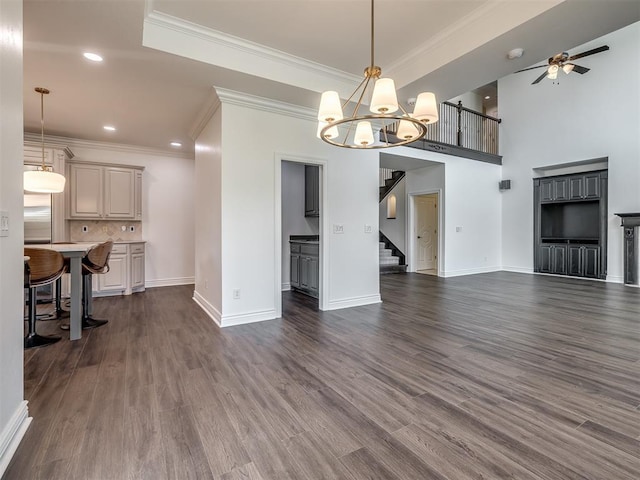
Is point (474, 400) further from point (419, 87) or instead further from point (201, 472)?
point (419, 87)

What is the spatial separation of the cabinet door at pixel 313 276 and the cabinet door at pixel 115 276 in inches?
130

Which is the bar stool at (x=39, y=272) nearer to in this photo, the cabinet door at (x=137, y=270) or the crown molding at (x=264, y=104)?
the crown molding at (x=264, y=104)

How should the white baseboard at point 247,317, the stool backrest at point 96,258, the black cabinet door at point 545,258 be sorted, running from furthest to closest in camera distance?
the black cabinet door at point 545,258
the white baseboard at point 247,317
the stool backrest at point 96,258

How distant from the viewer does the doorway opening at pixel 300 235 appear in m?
5.06

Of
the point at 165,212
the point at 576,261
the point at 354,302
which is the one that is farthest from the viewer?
the point at 576,261

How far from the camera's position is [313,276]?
16.7 feet

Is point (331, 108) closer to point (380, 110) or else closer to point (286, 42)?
point (380, 110)

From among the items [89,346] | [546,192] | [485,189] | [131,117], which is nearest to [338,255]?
[89,346]

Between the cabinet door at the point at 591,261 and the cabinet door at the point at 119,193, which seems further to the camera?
the cabinet door at the point at 591,261

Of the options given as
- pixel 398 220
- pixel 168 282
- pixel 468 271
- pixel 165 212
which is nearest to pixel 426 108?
pixel 165 212

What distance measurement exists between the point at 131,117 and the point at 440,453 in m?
5.34

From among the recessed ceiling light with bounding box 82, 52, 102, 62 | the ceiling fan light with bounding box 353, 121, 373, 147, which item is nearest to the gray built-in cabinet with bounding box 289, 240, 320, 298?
the ceiling fan light with bounding box 353, 121, 373, 147

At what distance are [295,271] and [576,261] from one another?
264 inches

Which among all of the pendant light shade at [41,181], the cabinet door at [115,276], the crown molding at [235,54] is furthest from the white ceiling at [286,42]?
the cabinet door at [115,276]
